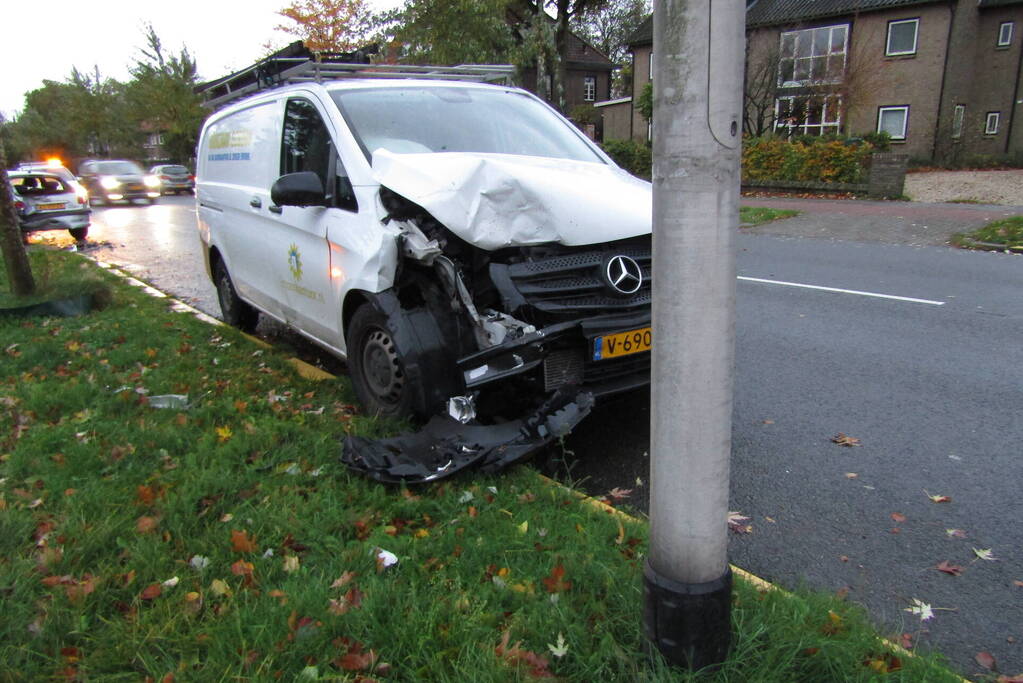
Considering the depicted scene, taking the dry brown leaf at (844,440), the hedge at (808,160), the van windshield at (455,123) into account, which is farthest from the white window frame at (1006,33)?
the dry brown leaf at (844,440)

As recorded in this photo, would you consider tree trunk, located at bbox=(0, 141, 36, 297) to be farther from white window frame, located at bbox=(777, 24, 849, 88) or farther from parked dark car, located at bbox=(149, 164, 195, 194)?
parked dark car, located at bbox=(149, 164, 195, 194)

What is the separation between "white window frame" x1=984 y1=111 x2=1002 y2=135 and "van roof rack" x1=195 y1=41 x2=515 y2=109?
32310 mm

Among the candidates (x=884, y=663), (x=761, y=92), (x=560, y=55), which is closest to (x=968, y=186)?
(x=761, y=92)

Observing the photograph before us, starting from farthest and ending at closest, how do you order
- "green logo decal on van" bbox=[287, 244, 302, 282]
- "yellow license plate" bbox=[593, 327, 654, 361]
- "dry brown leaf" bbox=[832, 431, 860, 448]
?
"green logo decal on van" bbox=[287, 244, 302, 282]
"dry brown leaf" bbox=[832, 431, 860, 448]
"yellow license plate" bbox=[593, 327, 654, 361]

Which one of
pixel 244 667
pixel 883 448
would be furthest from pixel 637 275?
pixel 244 667

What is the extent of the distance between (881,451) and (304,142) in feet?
13.1

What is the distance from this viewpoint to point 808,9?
1202 inches

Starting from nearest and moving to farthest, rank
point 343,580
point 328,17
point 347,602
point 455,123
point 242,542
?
1. point 347,602
2. point 343,580
3. point 242,542
4. point 455,123
5. point 328,17

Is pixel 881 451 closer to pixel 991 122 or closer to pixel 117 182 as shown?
pixel 117 182

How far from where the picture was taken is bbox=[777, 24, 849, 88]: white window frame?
88.1 ft

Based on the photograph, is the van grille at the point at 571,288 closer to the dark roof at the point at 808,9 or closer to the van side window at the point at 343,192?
the van side window at the point at 343,192

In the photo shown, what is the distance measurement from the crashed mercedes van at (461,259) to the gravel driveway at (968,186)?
56.9 feet

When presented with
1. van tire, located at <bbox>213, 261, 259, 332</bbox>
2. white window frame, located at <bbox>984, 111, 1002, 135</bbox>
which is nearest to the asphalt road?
van tire, located at <bbox>213, 261, 259, 332</bbox>

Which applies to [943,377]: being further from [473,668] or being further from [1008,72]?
[1008,72]
